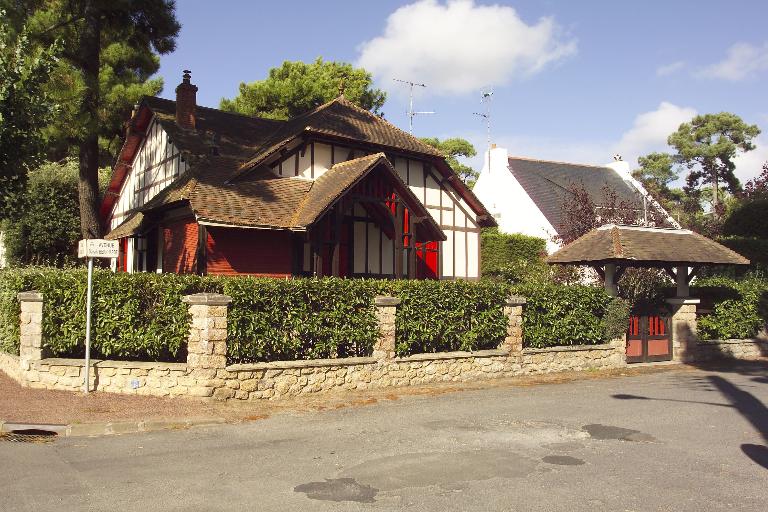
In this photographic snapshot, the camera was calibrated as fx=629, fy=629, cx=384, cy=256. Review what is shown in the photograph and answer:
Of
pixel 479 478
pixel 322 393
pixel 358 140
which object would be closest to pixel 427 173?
pixel 358 140

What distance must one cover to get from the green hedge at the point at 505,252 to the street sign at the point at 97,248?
18900mm

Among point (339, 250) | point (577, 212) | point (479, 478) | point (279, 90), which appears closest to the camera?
point (479, 478)

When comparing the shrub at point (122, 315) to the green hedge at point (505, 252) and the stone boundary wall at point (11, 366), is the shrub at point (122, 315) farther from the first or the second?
the green hedge at point (505, 252)

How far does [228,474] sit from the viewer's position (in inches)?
261

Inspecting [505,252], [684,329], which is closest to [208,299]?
[684,329]

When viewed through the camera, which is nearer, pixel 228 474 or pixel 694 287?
pixel 228 474

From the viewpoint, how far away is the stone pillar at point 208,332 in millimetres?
10430

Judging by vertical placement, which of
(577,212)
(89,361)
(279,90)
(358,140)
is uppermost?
(279,90)

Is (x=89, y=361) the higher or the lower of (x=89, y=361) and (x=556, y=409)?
the higher

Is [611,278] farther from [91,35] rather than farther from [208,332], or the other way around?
[91,35]

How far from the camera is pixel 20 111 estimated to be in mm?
11758

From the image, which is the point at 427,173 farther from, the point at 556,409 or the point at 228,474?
the point at 228,474

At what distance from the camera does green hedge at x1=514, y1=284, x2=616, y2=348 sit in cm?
1477

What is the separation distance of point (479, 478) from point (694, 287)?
15.9 metres
